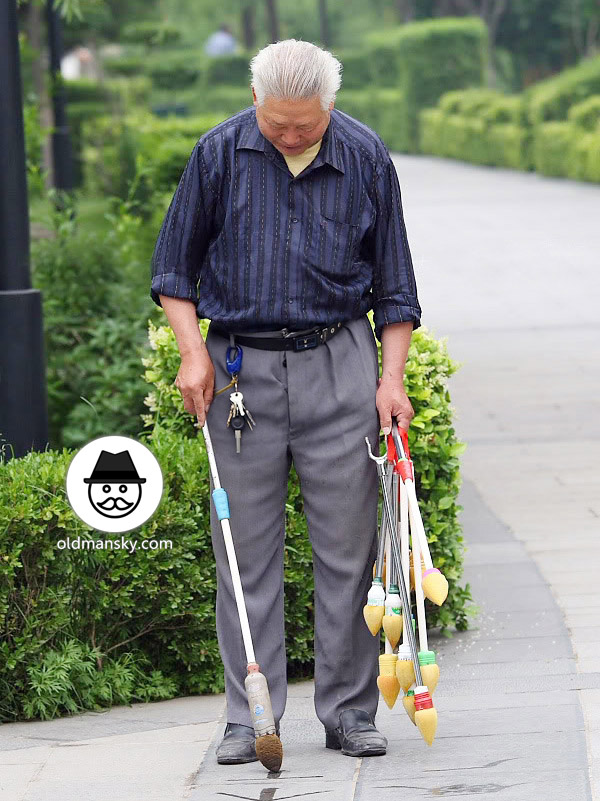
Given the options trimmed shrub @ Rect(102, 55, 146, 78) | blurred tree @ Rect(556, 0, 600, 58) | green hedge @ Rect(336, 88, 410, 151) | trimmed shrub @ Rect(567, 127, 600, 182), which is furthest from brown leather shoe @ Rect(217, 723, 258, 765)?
blurred tree @ Rect(556, 0, 600, 58)

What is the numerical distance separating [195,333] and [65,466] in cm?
87

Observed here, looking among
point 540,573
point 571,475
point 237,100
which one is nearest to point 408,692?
point 540,573

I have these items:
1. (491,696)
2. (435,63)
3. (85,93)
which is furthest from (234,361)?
(435,63)

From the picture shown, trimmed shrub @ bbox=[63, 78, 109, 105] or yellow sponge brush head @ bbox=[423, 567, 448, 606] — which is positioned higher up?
trimmed shrub @ bbox=[63, 78, 109, 105]

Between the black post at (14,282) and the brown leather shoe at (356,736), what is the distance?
188cm

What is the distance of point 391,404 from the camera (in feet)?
12.2

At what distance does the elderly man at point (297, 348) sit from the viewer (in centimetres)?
367

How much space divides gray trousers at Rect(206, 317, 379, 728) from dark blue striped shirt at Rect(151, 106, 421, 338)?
121 mm

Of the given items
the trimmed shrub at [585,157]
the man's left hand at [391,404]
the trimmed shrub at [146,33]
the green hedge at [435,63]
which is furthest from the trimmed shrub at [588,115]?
the man's left hand at [391,404]

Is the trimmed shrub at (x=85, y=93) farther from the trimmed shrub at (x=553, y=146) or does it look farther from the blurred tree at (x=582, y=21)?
the blurred tree at (x=582, y=21)

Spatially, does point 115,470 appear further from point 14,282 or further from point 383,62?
point 383,62

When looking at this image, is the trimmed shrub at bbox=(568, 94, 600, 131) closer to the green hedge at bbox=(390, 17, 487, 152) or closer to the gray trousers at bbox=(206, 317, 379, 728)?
the green hedge at bbox=(390, 17, 487, 152)

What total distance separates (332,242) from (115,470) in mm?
1136

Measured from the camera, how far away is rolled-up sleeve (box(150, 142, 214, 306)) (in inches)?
145
